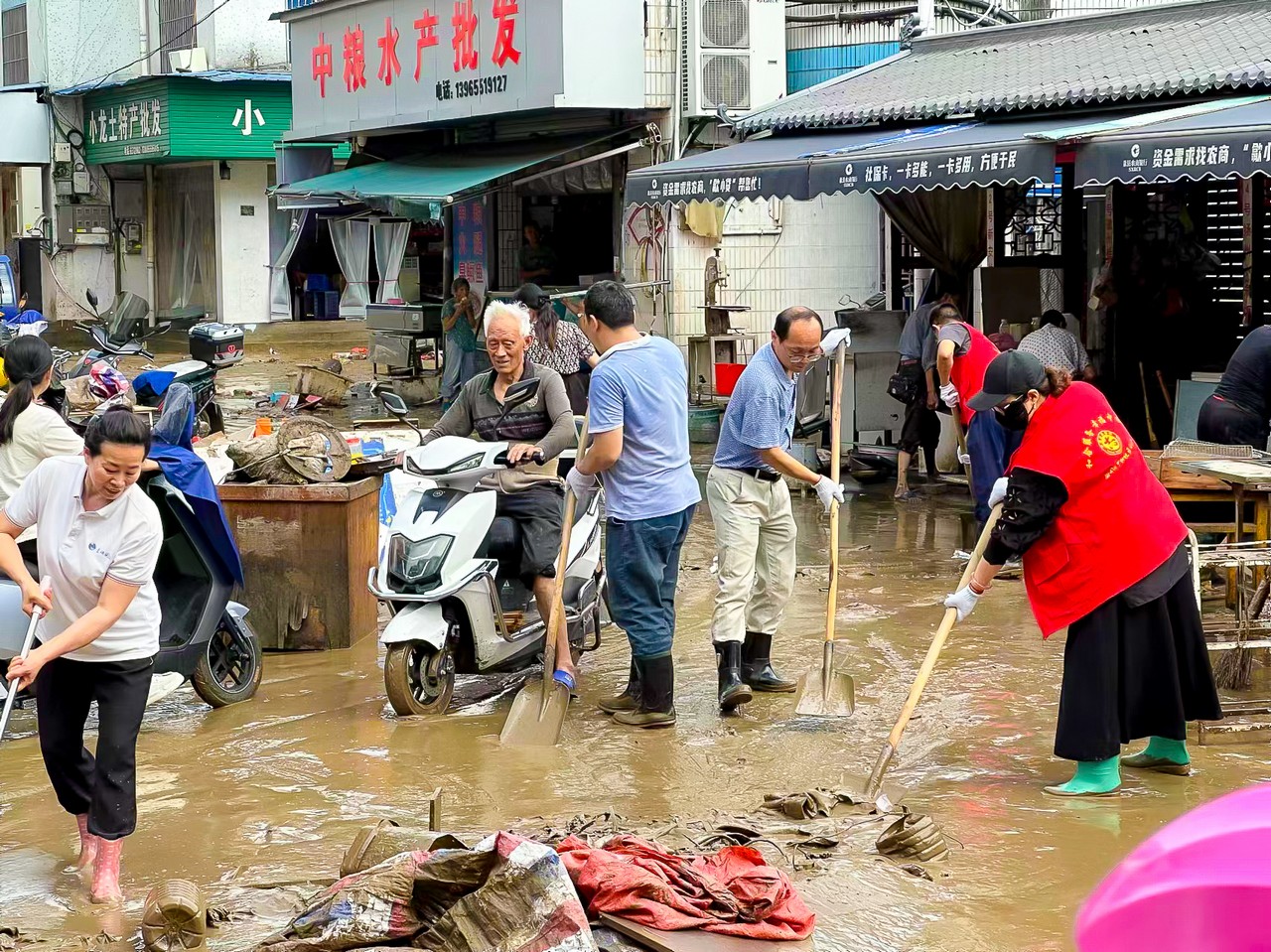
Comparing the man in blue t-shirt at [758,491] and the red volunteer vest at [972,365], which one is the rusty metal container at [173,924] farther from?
the red volunteer vest at [972,365]

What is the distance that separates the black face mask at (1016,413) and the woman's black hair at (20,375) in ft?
13.0

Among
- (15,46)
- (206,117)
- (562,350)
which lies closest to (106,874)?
(562,350)

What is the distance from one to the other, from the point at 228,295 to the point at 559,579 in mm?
21914

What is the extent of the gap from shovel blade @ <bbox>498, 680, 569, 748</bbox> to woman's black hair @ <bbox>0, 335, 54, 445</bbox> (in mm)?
2399

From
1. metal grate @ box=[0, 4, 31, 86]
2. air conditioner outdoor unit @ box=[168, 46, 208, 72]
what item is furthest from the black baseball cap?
metal grate @ box=[0, 4, 31, 86]

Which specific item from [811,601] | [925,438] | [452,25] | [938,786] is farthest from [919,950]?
[452,25]

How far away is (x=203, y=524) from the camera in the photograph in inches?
264

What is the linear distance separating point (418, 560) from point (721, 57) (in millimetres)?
10603

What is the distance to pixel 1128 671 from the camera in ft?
18.0

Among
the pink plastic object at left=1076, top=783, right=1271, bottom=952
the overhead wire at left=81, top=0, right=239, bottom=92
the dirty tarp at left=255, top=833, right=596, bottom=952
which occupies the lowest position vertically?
the dirty tarp at left=255, top=833, right=596, bottom=952

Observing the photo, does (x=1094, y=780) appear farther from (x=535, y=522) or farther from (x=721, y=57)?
(x=721, y=57)

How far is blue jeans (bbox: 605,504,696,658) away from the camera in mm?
6387

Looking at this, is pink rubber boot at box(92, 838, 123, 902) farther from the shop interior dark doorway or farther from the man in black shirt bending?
the shop interior dark doorway

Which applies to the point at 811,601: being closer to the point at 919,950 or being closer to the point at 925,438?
the point at 925,438
